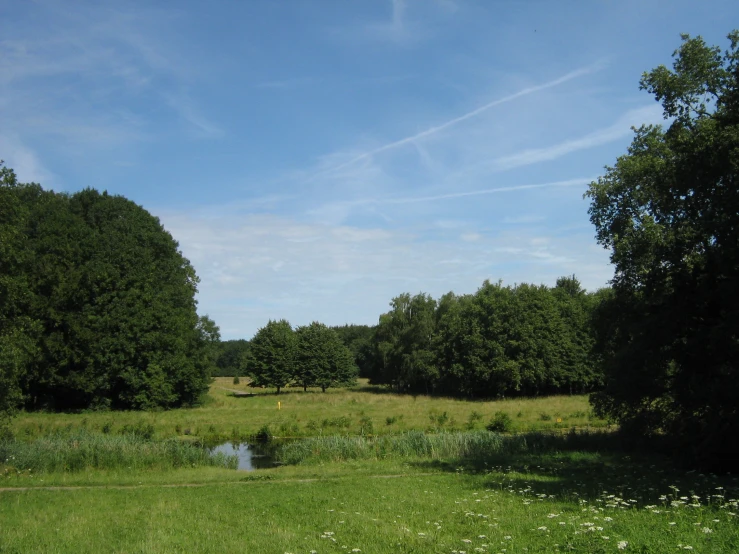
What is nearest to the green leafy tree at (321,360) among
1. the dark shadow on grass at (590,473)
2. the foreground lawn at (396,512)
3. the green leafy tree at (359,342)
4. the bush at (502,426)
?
the green leafy tree at (359,342)

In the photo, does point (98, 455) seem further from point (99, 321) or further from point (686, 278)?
point (99, 321)

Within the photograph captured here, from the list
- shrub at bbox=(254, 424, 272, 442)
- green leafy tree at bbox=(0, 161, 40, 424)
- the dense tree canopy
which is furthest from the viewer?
the dense tree canopy

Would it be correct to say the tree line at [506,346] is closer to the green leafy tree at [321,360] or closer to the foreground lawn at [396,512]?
the green leafy tree at [321,360]

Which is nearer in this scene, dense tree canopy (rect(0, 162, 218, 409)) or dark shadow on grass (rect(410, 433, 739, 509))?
dark shadow on grass (rect(410, 433, 739, 509))

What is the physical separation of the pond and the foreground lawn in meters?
5.58

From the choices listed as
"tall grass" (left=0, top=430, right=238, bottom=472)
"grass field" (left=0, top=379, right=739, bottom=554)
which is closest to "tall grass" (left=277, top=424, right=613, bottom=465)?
"grass field" (left=0, top=379, right=739, bottom=554)

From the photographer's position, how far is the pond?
78.4 feet

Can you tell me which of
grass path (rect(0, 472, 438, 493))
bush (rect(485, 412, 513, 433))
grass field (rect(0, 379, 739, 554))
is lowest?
bush (rect(485, 412, 513, 433))

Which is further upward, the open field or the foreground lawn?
the foreground lawn

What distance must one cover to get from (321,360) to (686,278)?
6141cm

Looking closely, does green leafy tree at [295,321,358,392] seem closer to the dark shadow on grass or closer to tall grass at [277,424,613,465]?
tall grass at [277,424,613,465]

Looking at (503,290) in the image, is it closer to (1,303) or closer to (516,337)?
(516,337)

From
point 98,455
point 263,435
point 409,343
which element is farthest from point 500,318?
point 98,455

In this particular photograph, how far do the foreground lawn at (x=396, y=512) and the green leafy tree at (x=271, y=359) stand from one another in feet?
174
